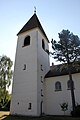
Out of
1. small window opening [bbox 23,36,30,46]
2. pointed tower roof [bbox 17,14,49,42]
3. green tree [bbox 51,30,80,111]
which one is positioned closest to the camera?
green tree [bbox 51,30,80,111]

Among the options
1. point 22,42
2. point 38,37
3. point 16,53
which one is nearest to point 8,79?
point 16,53

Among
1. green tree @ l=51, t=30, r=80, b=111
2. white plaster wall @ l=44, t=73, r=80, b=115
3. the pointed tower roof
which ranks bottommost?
white plaster wall @ l=44, t=73, r=80, b=115

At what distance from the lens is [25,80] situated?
22562 mm

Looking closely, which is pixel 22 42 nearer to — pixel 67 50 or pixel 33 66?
pixel 33 66

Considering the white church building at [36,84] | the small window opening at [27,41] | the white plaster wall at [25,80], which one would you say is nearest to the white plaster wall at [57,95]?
the white church building at [36,84]

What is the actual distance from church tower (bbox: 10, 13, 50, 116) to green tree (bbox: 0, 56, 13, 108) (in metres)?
6.23

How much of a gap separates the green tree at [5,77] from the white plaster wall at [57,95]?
383 inches

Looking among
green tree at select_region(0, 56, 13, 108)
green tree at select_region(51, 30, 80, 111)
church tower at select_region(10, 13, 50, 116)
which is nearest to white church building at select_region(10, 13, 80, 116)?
church tower at select_region(10, 13, 50, 116)

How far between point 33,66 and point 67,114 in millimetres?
8960

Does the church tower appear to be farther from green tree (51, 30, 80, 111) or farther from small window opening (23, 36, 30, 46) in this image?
green tree (51, 30, 80, 111)

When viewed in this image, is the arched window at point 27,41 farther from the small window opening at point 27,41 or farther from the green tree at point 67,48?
the green tree at point 67,48

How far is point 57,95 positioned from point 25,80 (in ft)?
18.7

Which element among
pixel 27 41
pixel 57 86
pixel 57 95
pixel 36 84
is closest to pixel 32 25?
pixel 27 41

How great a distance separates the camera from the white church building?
20.7 metres
